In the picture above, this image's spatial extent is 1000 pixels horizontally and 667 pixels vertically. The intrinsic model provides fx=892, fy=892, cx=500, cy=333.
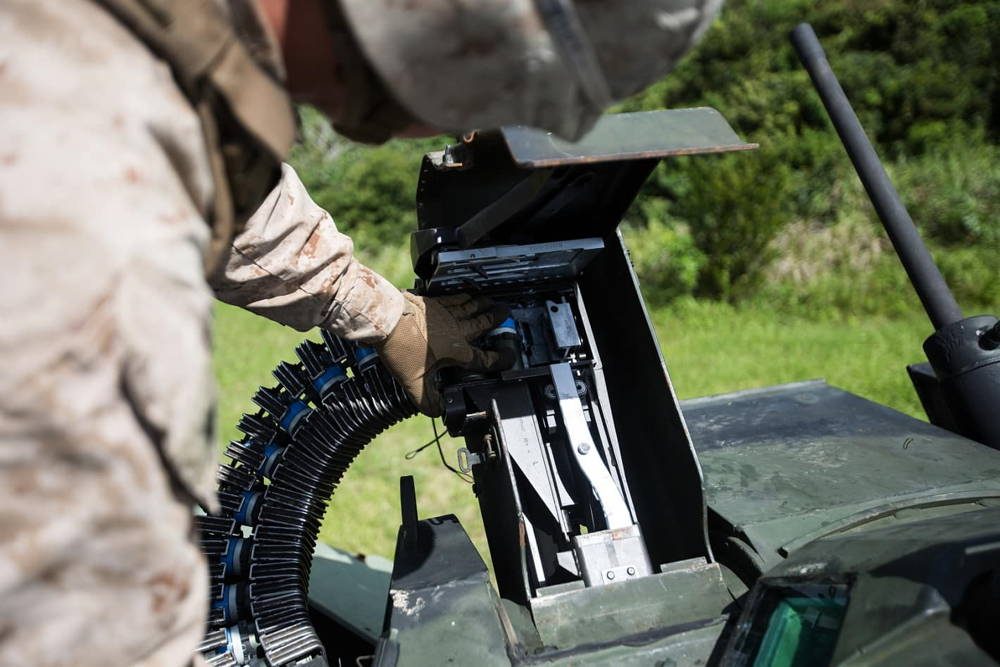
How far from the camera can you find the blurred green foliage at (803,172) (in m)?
9.52

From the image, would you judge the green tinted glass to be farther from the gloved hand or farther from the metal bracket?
the gloved hand

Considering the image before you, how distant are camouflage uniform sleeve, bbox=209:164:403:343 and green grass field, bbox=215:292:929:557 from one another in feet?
9.61

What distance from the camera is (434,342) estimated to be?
8.25 feet

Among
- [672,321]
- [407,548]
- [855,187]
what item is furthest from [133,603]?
[855,187]

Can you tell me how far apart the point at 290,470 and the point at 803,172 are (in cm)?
1137

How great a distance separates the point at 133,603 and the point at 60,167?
525 millimetres

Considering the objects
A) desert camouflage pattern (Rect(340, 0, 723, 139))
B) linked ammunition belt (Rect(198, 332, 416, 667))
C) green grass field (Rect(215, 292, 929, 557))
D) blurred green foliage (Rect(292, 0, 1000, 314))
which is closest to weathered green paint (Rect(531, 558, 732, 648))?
linked ammunition belt (Rect(198, 332, 416, 667))

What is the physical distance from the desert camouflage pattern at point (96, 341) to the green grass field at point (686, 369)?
13.6 ft

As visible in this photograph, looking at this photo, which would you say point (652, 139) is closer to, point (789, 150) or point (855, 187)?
point (855, 187)

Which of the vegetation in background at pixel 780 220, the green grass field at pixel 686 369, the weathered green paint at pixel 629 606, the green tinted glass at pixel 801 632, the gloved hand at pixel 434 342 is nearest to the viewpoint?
the green tinted glass at pixel 801 632

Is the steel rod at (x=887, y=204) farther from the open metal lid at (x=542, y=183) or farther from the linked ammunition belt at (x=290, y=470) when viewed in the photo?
the linked ammunition belt at (x=290, y=470)

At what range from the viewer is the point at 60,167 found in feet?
3.20

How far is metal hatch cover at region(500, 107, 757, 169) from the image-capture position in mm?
1767

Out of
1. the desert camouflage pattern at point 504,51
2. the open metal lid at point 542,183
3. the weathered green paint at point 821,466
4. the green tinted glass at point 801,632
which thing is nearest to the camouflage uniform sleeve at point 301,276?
the open metal lid at point 542,183
